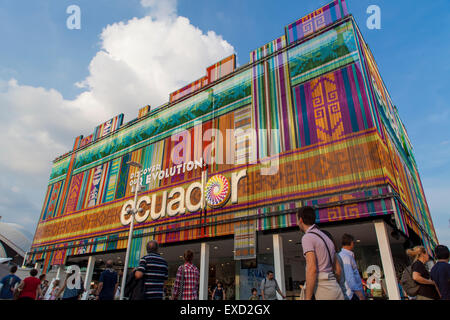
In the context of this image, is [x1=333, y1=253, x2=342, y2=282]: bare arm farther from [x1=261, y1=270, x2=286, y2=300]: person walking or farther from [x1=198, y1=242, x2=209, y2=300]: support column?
[x1=198, y1=242, x2=209, y2=300]: support column

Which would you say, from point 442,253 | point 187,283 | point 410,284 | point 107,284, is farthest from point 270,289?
point 442,253

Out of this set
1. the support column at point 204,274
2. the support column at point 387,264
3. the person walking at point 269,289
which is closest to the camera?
the person walking at point 269,289

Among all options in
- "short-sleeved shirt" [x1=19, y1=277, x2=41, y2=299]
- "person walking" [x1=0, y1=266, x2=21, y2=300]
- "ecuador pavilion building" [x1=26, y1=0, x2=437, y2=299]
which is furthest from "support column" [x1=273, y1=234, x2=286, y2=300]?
"person walking" [x1=0, y1=266, x2=21, y2=300]

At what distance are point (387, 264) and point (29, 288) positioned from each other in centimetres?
1312

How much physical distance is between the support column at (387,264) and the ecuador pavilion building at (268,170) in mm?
43

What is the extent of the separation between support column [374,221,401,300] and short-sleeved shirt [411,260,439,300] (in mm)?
8143

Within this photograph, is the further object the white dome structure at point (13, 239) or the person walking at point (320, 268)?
the white dome structure at point (13, 239)

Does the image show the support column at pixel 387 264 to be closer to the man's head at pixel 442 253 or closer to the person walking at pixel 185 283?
the man's head at pixel 442 253

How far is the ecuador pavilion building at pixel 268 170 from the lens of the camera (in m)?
13.5

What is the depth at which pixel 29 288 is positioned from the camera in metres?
7.61

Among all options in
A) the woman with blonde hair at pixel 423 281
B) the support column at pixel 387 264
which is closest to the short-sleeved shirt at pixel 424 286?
the woman with blonde hair at pixel 423 281

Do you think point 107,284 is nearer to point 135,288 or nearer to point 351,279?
point 135,288
